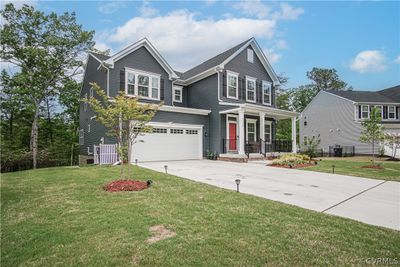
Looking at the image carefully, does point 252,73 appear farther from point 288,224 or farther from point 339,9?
point 288,224

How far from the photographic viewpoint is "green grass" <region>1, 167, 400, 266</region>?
10.5 feet

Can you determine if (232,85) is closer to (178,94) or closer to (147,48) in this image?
(178,94)

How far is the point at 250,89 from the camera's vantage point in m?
19.6

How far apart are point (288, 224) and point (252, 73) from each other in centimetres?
1691

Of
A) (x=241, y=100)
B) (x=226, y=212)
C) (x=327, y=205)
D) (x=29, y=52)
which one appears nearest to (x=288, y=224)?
(x=226, y=212)

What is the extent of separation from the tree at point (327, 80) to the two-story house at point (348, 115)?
14.5 m

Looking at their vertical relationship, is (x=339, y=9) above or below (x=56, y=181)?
above

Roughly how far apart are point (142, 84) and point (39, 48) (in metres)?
11.2

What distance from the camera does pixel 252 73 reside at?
19.8m

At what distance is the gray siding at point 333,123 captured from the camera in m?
24.8

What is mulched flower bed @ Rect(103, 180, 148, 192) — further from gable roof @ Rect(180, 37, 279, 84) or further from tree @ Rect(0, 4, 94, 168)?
tree @ Rect(0, 4, 94, 168)

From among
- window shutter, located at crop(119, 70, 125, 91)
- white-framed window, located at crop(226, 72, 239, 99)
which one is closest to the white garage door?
window shutter, located at crop(119, 70, 125, 91)

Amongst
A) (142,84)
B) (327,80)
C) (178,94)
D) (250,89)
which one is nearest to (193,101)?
(178,94)

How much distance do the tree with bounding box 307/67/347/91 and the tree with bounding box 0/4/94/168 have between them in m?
37.8
